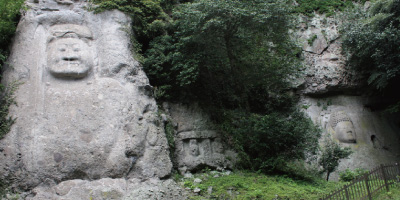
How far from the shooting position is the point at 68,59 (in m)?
9.30

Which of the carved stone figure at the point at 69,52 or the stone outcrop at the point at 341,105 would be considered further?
the stone outcrop at the point at 341,105

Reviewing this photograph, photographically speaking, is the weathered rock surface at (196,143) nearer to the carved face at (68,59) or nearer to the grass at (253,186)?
the grass at (253,186)

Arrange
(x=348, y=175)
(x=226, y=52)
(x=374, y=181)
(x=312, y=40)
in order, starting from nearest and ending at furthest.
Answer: (x=374, y=181) < (x=348, y=175) < (x=226, y=52) < (x=312, y=40)

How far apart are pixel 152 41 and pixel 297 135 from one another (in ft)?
19.7

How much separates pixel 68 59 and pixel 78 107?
5.20 ft

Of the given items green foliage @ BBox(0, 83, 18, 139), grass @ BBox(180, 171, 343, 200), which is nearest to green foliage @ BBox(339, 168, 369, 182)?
grass @ BBox(180, 171, 343, 200)

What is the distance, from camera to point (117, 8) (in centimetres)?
1087

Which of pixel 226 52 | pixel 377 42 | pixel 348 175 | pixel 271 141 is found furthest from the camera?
pixel 377 42

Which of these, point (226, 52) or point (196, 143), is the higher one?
point (226, 52)

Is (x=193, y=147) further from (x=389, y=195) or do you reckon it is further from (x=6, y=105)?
(x=389, y=195)

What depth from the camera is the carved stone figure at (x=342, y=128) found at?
44.3ft

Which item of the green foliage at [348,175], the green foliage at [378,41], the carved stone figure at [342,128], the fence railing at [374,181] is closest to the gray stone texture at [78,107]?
the fence railing at [374,181]

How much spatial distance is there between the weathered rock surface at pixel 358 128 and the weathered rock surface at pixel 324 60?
23.1 inches

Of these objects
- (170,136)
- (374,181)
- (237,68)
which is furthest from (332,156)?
(170,136)
